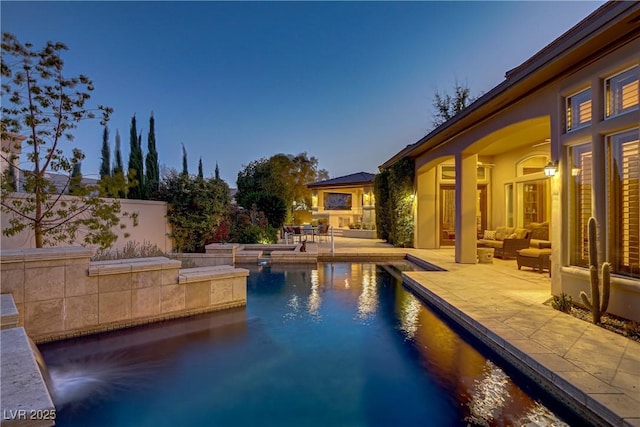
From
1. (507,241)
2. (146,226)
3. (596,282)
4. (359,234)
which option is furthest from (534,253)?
(359,234)

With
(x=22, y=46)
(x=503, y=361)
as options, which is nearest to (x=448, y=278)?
(x=503, y=361)

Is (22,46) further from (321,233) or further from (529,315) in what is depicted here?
(321,233)

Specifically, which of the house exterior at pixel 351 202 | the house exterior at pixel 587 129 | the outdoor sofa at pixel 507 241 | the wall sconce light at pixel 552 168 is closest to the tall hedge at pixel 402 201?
the outdoor sofa at pixel 507 241

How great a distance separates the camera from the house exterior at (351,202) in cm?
2270

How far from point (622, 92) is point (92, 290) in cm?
809

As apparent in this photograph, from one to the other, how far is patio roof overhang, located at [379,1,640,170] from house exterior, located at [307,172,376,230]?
44.5ft

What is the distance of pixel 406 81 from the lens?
22016mm

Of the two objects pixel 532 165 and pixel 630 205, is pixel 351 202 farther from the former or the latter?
pixel 630 205

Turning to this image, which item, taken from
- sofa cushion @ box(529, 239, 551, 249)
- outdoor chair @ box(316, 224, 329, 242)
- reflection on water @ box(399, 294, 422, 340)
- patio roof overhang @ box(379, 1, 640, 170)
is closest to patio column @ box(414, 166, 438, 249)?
sofa cushion @ box(529, 239, 551, 249)

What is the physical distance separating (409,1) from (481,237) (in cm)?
970

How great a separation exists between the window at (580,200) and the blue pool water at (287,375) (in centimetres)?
259

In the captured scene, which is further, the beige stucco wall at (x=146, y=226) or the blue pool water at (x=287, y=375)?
the beige stucco wall at (x=146, y=226)

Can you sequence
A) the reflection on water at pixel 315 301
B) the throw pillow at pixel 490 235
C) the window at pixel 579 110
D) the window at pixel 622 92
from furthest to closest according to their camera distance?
the throw pillow at pixel 490 235, the reflection on water at pixel 315 301, the window at pixel 579 110, the window at pixel 622 92

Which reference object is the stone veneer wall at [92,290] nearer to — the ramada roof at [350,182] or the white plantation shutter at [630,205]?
the white plantation shutter at [630,205]
